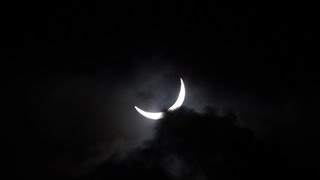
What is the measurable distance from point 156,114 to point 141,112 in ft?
7.70

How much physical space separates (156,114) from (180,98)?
340 cm

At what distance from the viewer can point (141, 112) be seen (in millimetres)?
32094

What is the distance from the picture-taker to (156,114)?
3388cm

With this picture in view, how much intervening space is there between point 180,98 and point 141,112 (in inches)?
165

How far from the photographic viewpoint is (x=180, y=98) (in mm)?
32281
